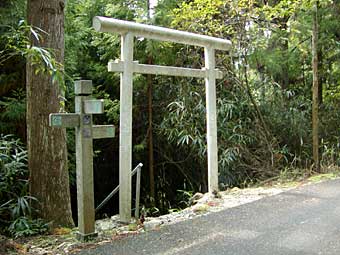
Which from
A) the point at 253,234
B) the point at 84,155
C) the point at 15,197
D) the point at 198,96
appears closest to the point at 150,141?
the point at 198,96

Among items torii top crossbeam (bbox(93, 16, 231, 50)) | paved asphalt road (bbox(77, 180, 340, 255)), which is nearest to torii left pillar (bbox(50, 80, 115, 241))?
paved asphalt road (bbox(77, 180, 340, 255))

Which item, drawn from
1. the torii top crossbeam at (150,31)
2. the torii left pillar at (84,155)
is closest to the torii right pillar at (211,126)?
the torii top crossbeam at (150,31)

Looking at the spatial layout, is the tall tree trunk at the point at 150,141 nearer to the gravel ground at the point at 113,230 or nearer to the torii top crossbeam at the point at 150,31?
the torii top crossbeam at the point at 150,31

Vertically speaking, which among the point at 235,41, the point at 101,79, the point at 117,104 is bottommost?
the point at 117,104

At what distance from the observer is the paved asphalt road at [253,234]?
3.13 m

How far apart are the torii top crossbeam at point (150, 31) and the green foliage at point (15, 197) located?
1830mm

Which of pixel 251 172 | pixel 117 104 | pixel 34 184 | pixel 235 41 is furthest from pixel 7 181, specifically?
pixel 235 41

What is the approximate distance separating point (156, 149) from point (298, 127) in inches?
110

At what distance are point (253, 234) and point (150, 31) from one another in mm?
2306

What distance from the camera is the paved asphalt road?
3135mm

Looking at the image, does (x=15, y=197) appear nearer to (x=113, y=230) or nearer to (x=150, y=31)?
(x=113, y=230)

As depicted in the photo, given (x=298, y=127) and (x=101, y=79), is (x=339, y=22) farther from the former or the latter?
(x=101, y=79)

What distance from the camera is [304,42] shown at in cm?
852

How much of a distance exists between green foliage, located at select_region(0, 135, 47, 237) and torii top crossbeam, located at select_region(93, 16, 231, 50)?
6.00 ft
